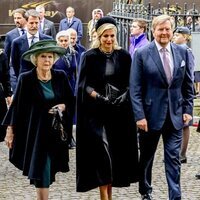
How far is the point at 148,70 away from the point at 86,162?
1107 millimetres

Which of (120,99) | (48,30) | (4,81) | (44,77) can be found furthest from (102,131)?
(48,30)

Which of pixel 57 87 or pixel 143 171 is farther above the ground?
pixel 57 87

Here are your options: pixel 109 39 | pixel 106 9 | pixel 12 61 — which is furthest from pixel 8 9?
pixel 109 39

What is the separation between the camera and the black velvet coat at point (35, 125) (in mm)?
8617

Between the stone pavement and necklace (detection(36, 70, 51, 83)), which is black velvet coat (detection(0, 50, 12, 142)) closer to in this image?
the stone pavement

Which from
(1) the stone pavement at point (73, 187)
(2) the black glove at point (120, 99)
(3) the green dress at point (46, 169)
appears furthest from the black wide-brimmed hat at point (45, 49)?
(1) the stone pavement at point (73, 187)

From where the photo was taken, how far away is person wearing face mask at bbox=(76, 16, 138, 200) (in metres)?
9.02

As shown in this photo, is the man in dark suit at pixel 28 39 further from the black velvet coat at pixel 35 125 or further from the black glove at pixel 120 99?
the black velvet coat at pixel 35 125

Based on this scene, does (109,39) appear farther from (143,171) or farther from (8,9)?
(8,9)

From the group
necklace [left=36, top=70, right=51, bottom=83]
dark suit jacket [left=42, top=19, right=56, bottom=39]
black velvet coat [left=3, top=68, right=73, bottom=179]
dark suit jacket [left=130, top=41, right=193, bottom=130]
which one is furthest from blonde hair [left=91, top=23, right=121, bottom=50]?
dark suit jacket [left=42, top=19, right=56, bottom=39]

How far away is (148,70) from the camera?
9039mm

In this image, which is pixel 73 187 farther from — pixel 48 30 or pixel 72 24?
pixel 72 24

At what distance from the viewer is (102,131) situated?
9.05 m

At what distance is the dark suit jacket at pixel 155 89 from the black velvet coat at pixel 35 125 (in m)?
0.69
